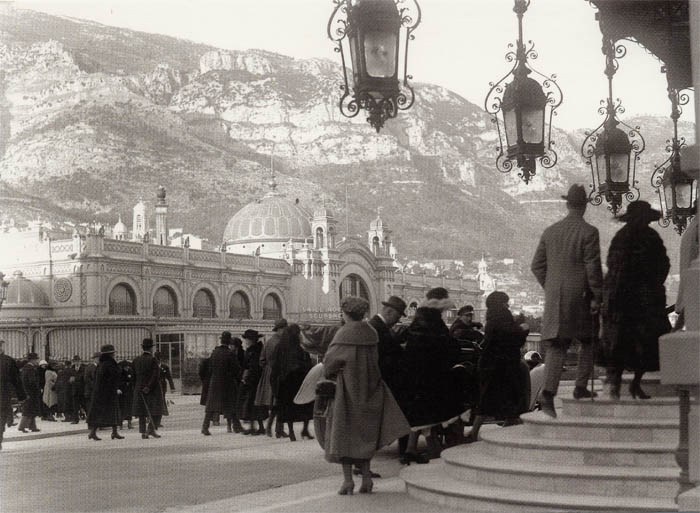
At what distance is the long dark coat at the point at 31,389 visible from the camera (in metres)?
18.7

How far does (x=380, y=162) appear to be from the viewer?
144 meters

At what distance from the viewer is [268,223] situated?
6769 cm

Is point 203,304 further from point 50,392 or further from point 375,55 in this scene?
point 375,55

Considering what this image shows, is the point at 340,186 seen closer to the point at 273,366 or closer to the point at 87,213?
the point at 87,213

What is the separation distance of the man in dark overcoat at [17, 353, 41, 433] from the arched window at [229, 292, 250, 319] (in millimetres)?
35386


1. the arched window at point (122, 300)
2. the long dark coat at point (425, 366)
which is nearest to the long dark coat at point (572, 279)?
the long dark coat at point (425, 366)

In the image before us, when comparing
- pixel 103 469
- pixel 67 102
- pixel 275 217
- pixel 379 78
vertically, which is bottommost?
pixel 103 469

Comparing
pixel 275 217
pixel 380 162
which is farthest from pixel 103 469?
pixel 380 162

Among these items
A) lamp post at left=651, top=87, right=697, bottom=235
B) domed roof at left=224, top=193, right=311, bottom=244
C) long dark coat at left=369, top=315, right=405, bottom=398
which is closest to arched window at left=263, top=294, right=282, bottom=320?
domed roof at left=224, top=193, right=311, bottom=244

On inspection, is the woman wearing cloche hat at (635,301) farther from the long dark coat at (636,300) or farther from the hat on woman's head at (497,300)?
the hat on woman's head at (497,300)

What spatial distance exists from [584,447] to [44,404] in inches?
696

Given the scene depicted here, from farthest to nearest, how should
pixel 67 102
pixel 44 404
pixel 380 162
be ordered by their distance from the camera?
pixel 380 162 → pixel 67 102 → pixel 44 404

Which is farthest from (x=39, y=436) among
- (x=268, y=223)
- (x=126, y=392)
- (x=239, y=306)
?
(x=268, y=223)

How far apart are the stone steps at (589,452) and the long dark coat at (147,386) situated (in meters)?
8.88
